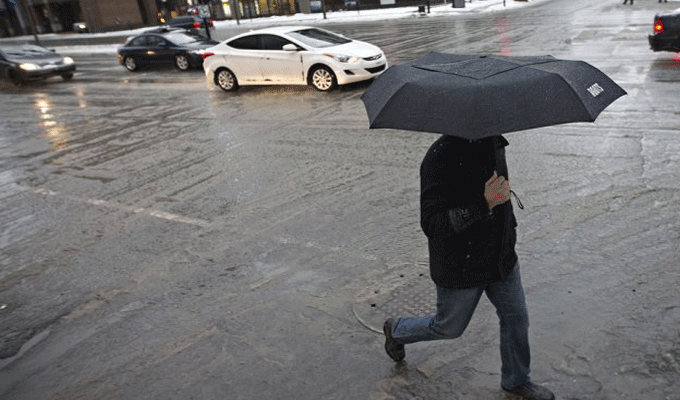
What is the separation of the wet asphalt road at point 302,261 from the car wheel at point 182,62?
10.3 metres

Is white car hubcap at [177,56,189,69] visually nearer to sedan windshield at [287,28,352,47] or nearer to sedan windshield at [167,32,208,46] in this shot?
sedan windshield at [167,32,208,46]

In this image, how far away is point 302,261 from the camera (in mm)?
5363

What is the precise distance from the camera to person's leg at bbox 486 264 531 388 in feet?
9.84

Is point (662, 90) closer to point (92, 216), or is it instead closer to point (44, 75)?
point (92, 216)

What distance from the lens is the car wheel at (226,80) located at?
15156 millimetres

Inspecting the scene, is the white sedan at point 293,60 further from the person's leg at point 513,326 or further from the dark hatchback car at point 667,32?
the person's leg at point 513,326

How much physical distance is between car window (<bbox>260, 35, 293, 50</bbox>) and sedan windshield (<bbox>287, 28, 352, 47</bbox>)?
0.28 meters

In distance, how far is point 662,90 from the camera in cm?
993

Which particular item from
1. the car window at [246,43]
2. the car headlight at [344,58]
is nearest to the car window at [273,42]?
the car window at [246,43]

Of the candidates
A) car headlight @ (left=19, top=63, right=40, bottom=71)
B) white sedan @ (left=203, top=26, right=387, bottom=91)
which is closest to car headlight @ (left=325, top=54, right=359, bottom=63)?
white sedan @ (left=203, top=26, right=387, bottom=91)

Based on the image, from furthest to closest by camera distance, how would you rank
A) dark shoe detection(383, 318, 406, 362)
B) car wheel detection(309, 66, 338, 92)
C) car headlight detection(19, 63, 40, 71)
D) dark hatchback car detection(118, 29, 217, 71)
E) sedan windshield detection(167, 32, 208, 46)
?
car headlight detection(19, 63, 40, 71), sedan windshield detection(167, 32, 208, 46), dark hatchback car detection(118, 29, 217, 71), car wheel detection(309, 66, 338, 92), dark shoe detection(383, 318, 406, 362)

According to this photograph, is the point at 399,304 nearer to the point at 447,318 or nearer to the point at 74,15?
the point at 447,318

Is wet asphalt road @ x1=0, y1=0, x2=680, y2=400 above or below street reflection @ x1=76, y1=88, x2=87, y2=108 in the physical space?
below

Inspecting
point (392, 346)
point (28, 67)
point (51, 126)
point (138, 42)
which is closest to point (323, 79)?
point (51, 126)
